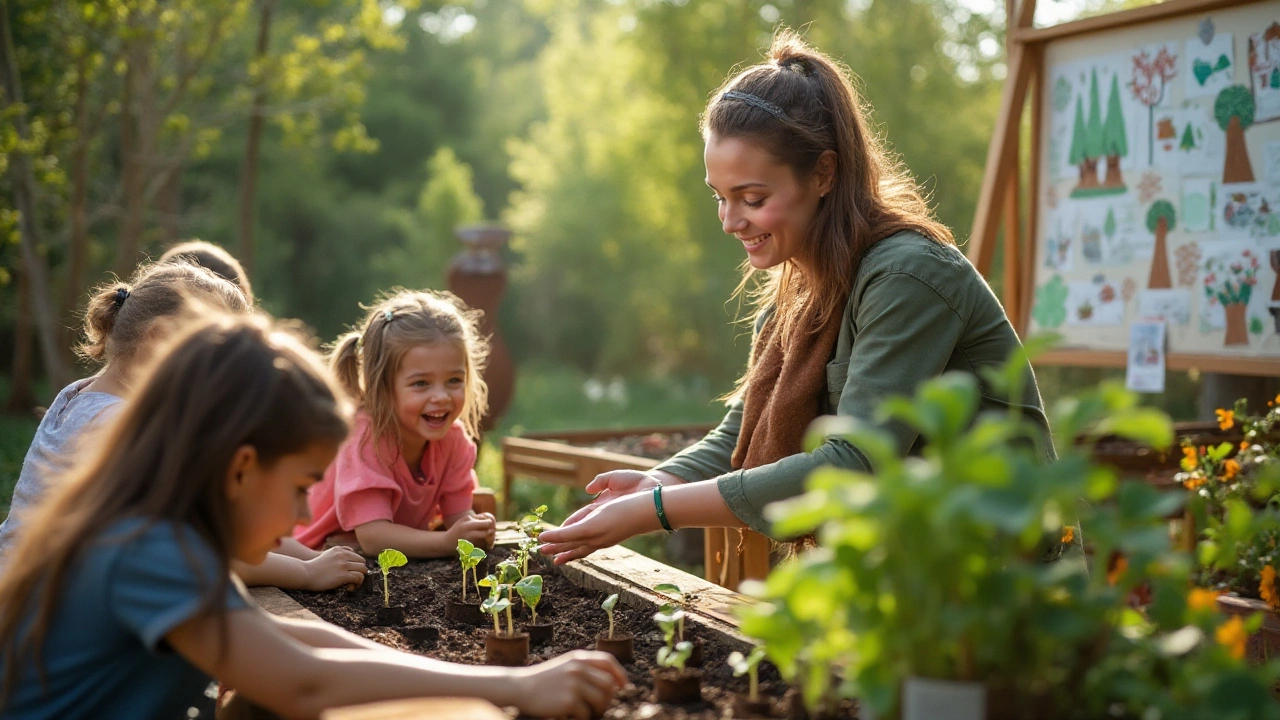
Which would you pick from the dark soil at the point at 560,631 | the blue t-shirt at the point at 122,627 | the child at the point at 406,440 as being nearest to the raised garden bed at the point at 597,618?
the dark soil at the point at 560,631

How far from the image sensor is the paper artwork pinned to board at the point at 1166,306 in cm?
390

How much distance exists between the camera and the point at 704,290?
651 inches

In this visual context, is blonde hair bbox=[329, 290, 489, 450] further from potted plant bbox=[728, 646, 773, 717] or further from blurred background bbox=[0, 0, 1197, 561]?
blurred background bbox=[0, 0, 1197, 561]

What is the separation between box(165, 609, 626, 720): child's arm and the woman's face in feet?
3.55

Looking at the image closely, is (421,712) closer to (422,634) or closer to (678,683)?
(678,683)

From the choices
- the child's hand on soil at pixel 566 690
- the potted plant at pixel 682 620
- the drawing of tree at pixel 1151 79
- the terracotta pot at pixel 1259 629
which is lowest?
the terracotta pot at pixel 1259 629

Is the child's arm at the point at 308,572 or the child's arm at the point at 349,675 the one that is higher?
the child's arm at the point at 349,675

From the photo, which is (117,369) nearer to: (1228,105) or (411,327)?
(411,327)

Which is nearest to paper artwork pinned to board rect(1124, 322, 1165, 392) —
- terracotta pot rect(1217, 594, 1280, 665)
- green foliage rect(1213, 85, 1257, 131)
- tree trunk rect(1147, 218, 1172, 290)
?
tree trunk rect(1147, 218, 1172, 290)

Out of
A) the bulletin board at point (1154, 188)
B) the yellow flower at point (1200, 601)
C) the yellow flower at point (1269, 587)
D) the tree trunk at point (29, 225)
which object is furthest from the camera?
the tree trunk at point (29, 225)

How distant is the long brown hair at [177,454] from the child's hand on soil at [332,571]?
3.17 ft

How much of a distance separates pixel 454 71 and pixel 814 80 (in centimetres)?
2178

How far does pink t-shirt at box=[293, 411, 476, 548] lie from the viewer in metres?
2.96

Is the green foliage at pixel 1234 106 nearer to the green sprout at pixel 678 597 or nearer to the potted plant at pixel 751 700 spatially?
the green sprout at pixel 678 597
